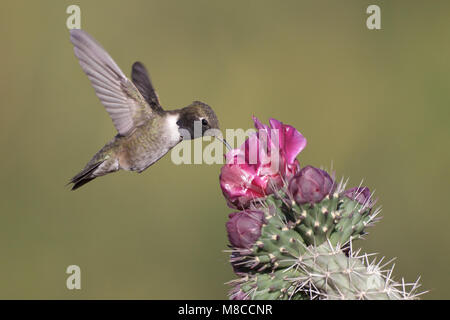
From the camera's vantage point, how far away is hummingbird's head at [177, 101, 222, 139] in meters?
2.65

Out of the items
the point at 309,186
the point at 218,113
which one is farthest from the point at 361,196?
the point at 218,113

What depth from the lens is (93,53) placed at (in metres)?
2.53

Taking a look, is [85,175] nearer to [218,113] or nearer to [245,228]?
[245,228]

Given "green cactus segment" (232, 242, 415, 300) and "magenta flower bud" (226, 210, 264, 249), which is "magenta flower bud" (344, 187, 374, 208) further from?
"magenta flower bud" (226, 210, 264, 249)

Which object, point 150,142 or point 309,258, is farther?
point 150,142

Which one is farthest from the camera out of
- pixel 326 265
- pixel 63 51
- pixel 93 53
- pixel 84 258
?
pixel 63 51

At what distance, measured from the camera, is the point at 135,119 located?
9.30 feet

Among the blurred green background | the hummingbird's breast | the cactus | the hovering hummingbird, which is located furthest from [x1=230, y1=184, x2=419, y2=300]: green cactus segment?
the blurred green background


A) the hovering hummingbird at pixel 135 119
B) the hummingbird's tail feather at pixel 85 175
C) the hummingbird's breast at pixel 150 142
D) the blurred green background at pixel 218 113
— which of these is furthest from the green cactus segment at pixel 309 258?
the blurred green background at pixel 218 113

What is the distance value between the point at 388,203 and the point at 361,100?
3.30 feet

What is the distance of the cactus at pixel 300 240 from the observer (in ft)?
5.76

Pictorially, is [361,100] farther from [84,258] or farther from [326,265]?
[326,265]

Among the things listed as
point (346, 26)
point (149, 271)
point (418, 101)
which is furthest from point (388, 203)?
point (149, 271)

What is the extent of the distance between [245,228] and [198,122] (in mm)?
934
